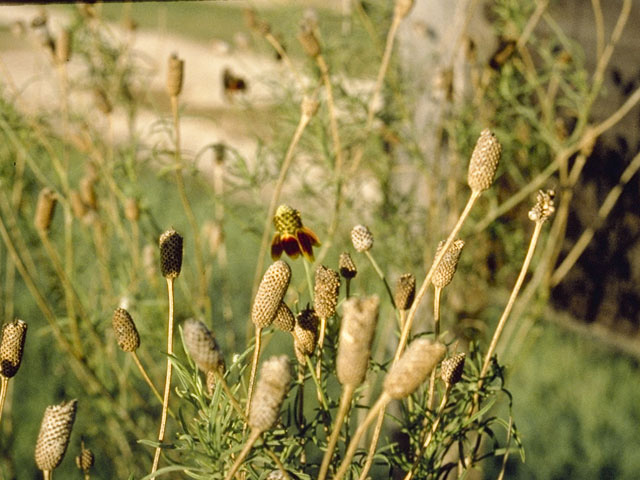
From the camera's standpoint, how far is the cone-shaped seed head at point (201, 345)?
45 cm

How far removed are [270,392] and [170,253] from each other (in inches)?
7.1

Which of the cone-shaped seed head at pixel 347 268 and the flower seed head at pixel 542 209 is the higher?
the flower seed head at pixel 542 209

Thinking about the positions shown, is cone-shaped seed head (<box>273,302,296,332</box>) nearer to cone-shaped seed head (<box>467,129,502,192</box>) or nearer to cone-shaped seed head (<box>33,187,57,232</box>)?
cone-shaped seed head (<box>467,129,502,192</box>)

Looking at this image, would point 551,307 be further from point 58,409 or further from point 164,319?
point 58,409

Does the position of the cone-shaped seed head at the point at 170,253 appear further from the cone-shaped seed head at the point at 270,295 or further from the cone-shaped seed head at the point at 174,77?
the cone-shaped seed head at the point at 174,77

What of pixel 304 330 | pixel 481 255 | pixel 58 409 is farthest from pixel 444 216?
pixel 58 409

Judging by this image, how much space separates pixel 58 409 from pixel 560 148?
2.91 feet

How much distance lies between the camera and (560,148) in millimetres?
1172

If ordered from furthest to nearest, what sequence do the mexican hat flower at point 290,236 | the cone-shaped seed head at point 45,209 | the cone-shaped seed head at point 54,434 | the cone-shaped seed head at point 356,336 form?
the cone-shaped seed head at point 45,209 → the mexican hat flower at point 290,236 → the cone-shaped seed head at point 54,434 → the cone-shaped seed head at point 356,336

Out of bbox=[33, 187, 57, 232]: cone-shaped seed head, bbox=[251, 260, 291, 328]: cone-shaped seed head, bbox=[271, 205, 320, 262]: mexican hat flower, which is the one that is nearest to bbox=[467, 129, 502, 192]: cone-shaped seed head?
bbox=[251, 260, 291, 328]: cone-shaped seed head

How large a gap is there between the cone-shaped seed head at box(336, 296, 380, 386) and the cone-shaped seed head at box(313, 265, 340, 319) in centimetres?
13

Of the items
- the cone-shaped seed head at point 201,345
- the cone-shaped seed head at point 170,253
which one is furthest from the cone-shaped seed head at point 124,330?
the cone-shaped seed head at point 201,345

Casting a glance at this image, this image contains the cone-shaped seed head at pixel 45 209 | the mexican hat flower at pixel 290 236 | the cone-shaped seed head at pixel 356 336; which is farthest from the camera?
the cone-shaped seed head at pixel 45 209

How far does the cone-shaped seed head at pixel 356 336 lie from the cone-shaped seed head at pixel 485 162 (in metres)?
0.17
